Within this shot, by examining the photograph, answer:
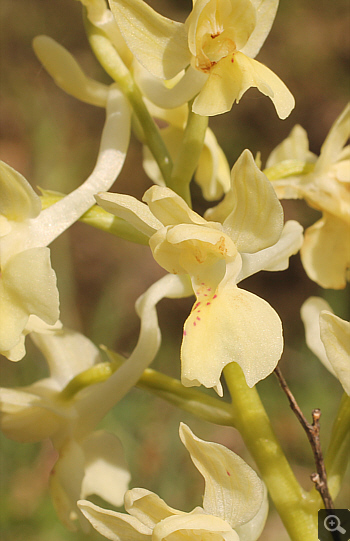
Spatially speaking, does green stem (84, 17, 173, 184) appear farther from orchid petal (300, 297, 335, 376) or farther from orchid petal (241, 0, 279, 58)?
orchid petal (300, 297, 335, 376)

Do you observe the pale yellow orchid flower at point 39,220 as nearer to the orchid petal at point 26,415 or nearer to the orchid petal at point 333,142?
the orchid petal at point 26,415

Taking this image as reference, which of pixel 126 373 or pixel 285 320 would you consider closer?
pixel 126 373

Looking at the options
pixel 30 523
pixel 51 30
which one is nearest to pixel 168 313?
pixel 30 523

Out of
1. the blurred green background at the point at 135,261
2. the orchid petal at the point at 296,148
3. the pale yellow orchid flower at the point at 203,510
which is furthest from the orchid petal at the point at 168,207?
the blurred green background at the point at 135,261

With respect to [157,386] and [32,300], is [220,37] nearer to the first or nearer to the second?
[32,300]

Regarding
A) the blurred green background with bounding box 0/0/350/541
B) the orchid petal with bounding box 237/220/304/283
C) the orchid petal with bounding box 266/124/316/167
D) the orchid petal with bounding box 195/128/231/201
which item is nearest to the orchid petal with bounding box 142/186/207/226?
the orchid petal with bounding box 237/220/304/283

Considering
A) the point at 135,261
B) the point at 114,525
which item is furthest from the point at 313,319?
the point at 135,261
